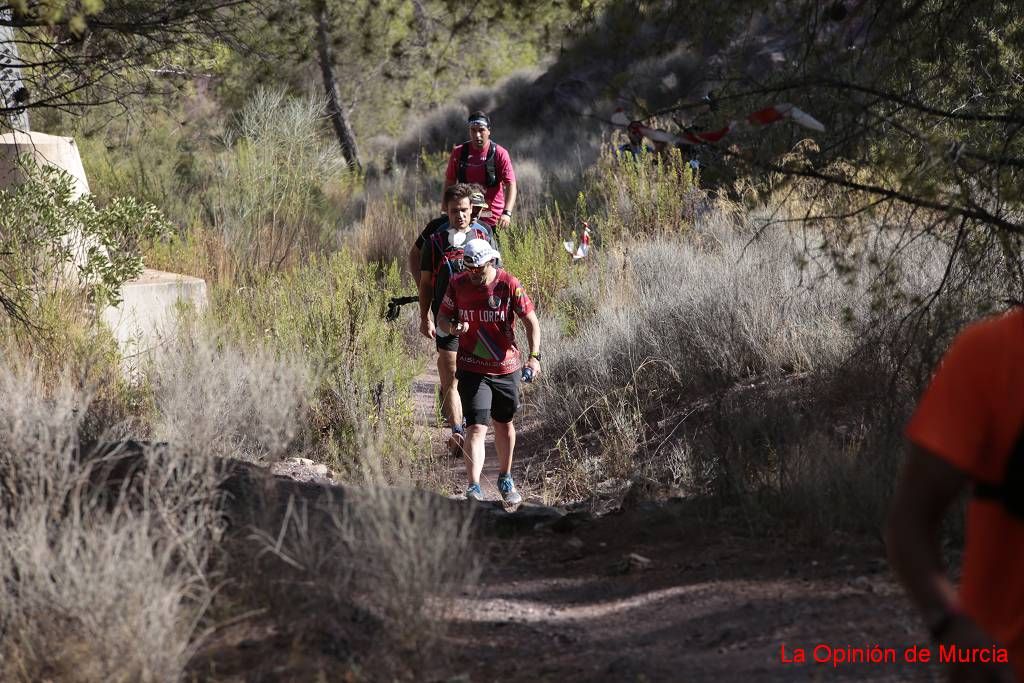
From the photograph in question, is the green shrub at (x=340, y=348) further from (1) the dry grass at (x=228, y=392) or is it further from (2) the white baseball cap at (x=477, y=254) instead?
(2) the white baseball cap at (x=477, y=254)

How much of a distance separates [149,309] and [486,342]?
3.49m

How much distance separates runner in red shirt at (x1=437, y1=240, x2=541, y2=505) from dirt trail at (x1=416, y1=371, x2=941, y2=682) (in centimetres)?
148

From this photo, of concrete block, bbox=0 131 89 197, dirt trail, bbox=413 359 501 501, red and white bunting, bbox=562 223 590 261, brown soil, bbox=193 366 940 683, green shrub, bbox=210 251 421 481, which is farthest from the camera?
red and white bunting, bbox=562 223 590 261

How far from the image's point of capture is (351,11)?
267 inches

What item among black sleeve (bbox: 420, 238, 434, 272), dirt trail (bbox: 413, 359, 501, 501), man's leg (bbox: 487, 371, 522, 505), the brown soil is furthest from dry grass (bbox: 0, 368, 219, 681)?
black sleeve (bbox: 420, 238, 434, 272)

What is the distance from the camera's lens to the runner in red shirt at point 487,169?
884cm

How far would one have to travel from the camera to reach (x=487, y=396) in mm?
6789

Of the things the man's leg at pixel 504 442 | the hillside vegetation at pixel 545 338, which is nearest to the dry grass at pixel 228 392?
the hillside vegetation at pixel 545 338

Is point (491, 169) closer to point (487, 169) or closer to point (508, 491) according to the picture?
point (487, 169)

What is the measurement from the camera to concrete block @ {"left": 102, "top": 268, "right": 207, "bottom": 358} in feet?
27.3

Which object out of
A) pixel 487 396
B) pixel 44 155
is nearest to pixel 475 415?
pixel 487 396

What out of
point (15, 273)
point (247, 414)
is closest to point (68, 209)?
point (15, 273)

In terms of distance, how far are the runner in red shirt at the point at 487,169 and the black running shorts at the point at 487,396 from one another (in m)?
2.26

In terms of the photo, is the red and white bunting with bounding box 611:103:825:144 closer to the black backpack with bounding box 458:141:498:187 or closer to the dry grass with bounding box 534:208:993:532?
the dry grass with bounding box 534:208:993:532
